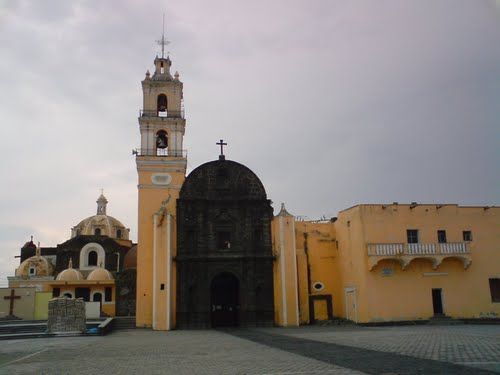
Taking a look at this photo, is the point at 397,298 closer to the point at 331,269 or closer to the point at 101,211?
the point at 331,269

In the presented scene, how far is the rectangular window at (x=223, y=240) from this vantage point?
32.9 meters

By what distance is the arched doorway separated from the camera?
107ft

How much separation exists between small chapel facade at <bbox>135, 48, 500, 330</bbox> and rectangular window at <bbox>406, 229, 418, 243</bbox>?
0.20 ft

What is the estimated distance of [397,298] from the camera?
2948 cm

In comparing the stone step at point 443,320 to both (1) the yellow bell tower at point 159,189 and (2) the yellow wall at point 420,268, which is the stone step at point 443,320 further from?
(1) the yellow bell tower at point 159,189

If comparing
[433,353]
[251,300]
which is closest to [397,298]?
[251,300]

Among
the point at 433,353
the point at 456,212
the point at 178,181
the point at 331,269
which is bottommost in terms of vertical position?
the point at 433,353

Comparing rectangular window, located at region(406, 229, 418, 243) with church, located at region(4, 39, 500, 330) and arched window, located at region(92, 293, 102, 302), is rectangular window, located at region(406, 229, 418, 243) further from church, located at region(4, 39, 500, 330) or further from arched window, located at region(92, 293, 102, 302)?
arched window, located at region(92, 293, 102, 302)

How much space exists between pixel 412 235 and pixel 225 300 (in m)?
12.8

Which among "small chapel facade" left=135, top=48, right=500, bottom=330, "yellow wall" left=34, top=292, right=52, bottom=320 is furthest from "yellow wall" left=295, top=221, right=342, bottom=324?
"yellow wall" left=34, top=292, right=52, bottom=320

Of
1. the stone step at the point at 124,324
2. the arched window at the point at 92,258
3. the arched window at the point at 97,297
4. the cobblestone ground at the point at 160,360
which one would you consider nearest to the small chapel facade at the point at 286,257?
the stone step at the point at 124,324

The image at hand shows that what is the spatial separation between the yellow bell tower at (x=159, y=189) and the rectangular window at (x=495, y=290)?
19719 mm

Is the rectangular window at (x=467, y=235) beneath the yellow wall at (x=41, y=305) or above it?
above

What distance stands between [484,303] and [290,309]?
38.5 feet
